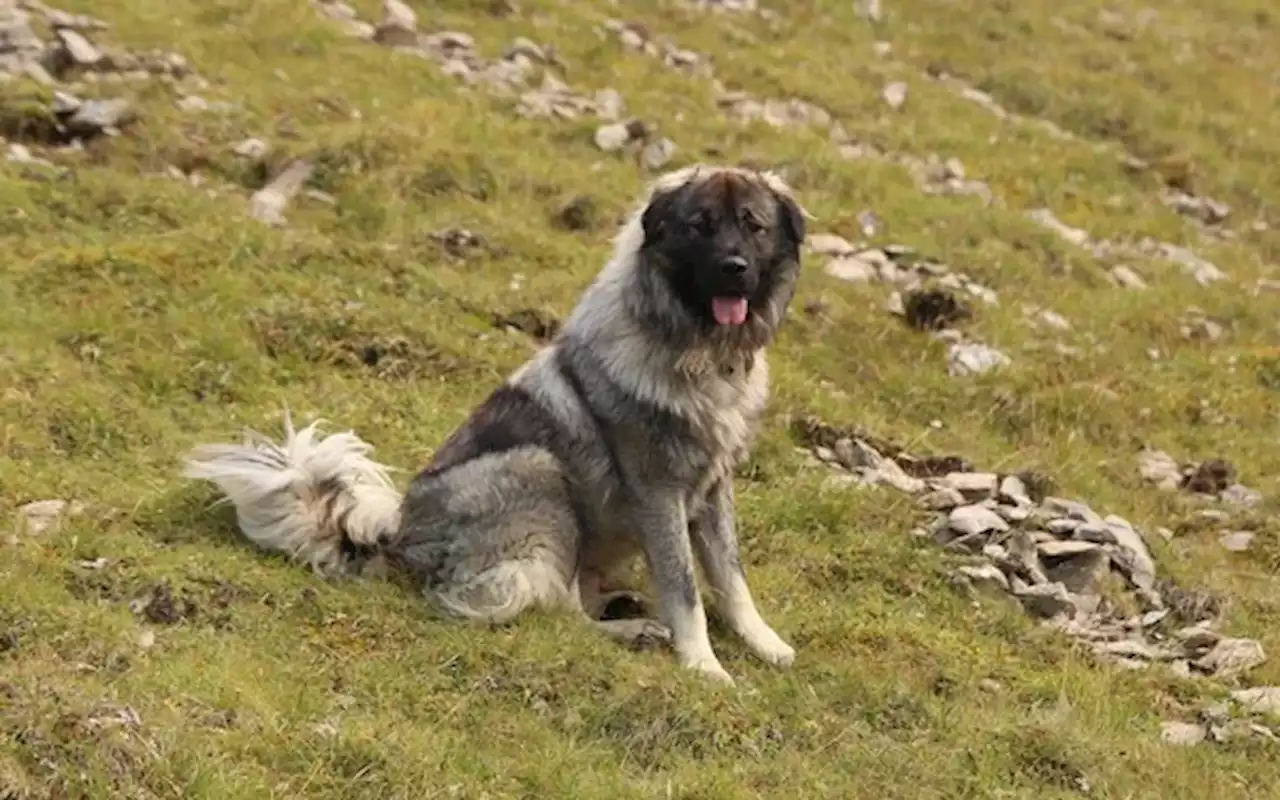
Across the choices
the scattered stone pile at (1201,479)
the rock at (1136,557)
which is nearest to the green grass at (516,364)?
the scattered stone pile at (1201,479)

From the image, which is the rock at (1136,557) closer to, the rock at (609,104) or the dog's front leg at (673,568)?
the dog's front leg at (673,568)

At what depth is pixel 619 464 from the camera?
22.0 ft

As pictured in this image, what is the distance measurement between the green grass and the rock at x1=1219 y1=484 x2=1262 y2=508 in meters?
0.25

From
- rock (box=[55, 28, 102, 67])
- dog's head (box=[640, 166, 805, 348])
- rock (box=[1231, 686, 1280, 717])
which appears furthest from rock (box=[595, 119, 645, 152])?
rock (box=[1231, 686, 1280, 717])

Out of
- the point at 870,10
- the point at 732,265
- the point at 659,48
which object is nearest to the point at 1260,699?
the point at 732,265

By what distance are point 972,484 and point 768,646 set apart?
232cm

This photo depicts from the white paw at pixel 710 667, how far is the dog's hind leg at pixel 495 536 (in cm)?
64

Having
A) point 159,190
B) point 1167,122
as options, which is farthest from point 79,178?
point 1167,122

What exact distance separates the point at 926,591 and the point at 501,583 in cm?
219

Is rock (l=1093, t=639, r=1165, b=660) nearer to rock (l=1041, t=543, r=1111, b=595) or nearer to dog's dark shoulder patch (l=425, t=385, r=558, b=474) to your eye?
rock (l=1041, t=543, r=1111, b=595)

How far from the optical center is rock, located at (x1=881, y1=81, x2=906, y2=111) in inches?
635

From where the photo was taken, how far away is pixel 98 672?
205 inches

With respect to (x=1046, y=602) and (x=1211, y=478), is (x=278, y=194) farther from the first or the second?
(x=1211, y=478)

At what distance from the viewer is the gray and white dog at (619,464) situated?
6.50 metres
